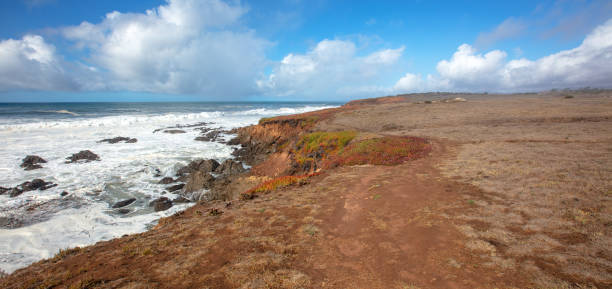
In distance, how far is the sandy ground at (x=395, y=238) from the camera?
4.66 meters

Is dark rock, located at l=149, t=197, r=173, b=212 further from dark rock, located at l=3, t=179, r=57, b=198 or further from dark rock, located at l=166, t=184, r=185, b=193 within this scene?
dark rock, located at l=3, t=179, r=57, b=198

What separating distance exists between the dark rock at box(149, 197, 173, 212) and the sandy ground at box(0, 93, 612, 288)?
5.63 metres

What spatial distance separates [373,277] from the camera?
15.5 ft

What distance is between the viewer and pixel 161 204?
14789 mm

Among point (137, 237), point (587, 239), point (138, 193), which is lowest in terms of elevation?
point (138, 193)

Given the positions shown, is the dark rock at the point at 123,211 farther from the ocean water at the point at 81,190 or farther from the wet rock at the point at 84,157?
the wet rock at the point at 84,157

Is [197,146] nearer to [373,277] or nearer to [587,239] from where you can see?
[373,277]

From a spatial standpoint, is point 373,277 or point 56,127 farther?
point 56,127

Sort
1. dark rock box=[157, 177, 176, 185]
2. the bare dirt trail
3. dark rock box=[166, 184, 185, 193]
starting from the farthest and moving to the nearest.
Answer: dark rock box=[157, 177, 176, 185] → dark rock box=[166, 184, 185, 193] → the bare dirt trail

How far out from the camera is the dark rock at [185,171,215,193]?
56.9 ft

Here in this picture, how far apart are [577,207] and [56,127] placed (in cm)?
6574

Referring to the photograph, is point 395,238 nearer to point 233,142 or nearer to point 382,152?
point 382,152

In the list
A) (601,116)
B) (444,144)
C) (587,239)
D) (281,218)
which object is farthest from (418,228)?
(601,116)

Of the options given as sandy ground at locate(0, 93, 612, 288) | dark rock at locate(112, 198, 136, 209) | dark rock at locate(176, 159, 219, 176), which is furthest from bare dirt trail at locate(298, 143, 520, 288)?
dark rock at locate(176, 159, 219, 176)
